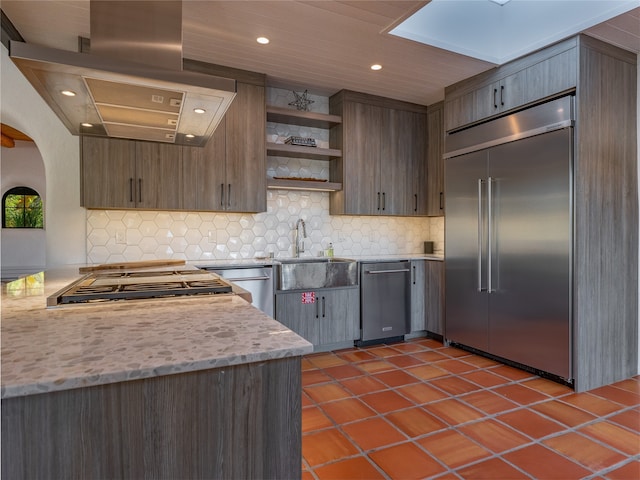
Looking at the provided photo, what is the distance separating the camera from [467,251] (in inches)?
140

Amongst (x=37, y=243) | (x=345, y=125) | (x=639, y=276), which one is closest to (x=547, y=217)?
(x=639, y=276)

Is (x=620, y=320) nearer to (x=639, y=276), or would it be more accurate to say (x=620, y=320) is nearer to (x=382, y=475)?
(x=639, y=276)

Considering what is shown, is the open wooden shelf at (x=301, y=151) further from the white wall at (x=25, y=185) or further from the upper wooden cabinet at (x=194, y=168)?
the white wall at (x=25, y=185)

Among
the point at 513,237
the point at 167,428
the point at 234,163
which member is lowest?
the point at 167,428

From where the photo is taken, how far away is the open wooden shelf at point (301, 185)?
3654 mm

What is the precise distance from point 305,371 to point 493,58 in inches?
122

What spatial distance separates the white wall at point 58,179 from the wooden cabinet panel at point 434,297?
331cm

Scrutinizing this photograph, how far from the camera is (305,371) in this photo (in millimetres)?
3137

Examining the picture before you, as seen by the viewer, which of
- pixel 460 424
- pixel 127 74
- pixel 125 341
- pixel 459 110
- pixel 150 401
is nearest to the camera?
pixel 150 401

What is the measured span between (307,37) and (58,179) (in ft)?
7.51

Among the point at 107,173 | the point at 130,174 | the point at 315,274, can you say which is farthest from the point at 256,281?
the point at 107,173

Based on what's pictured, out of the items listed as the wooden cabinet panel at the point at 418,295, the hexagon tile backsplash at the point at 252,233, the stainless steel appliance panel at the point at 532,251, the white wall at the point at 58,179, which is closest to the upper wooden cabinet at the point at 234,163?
the hexagon tile backsplash at the point at 252,233

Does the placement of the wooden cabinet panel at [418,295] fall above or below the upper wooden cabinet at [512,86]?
below

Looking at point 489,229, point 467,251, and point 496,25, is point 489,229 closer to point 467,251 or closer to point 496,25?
point 467,251
